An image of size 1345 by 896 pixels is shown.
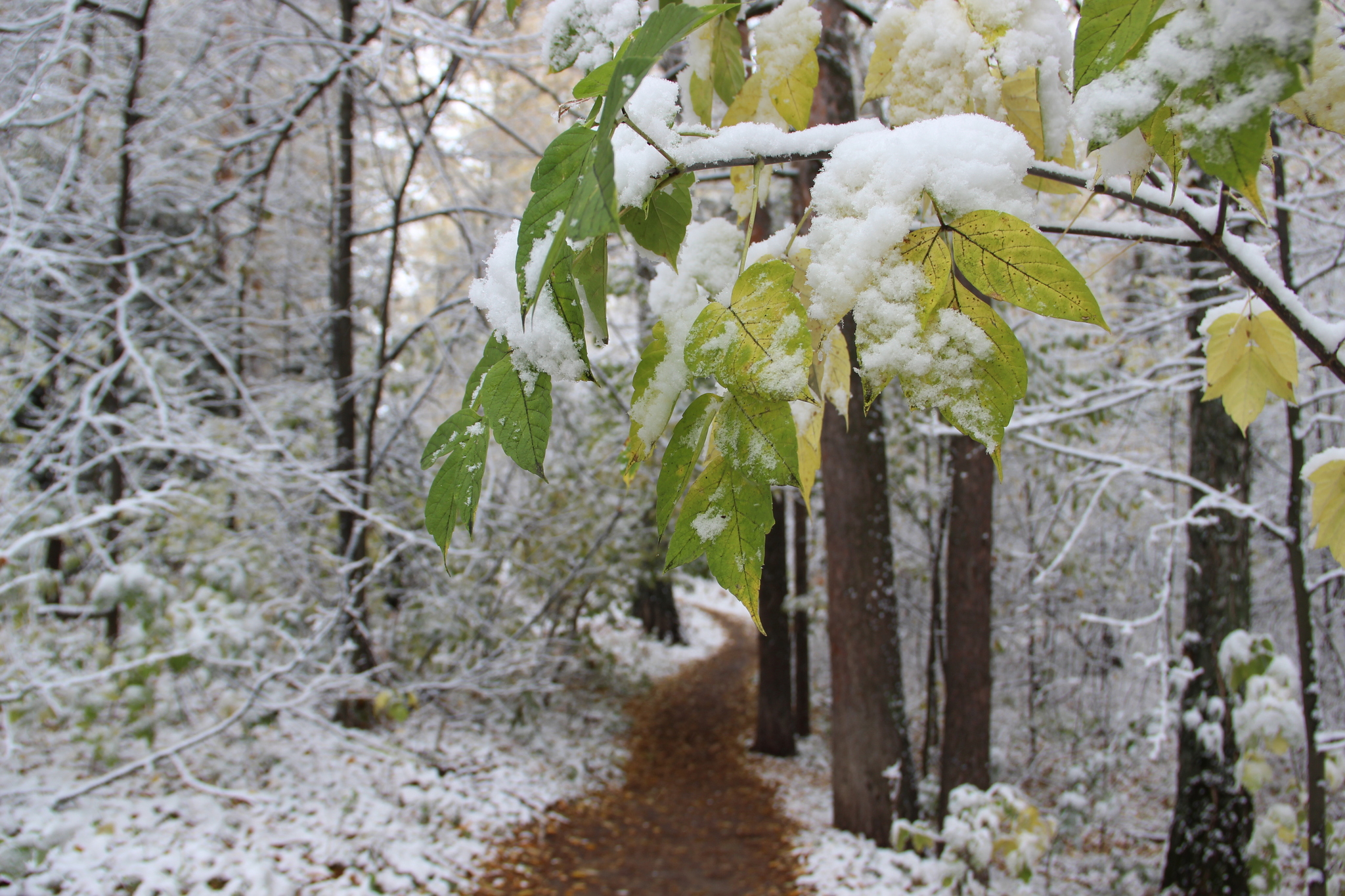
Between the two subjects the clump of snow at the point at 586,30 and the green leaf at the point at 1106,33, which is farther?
the clump of snow at the point at 586,30

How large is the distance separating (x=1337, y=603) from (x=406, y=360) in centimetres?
851

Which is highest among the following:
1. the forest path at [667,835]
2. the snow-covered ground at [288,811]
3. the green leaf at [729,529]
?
the green leaf at [729,529]

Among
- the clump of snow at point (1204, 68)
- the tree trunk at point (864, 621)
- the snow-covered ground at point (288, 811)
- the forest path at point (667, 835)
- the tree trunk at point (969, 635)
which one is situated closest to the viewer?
the clump of snow at point (1204, 68)

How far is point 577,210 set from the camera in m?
0.44

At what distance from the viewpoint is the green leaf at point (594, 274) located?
0.57 m

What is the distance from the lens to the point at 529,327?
553 millimetres

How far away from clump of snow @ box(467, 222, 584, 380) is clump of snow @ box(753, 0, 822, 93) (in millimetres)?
448

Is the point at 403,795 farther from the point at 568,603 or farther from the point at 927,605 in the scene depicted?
the point at 927,605

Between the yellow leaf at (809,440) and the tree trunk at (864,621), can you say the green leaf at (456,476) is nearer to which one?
the yellow leaf at (809,440)

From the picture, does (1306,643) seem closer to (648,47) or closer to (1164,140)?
(1164,140)

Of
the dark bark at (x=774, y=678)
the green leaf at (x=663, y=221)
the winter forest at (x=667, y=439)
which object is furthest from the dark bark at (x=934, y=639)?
the green leaf at (x=663, y=221)

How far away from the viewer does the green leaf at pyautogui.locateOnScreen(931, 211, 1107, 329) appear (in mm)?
481

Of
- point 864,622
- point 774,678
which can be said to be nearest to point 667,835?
point 774,678

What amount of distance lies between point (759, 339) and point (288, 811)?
5.62 m
